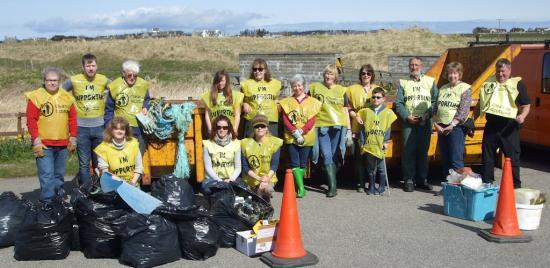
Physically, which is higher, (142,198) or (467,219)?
(142,198)

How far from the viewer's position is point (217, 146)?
7234 mm

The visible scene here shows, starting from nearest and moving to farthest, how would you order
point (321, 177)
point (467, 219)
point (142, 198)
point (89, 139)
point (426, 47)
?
point (142, 198), point (467, 219), point (89, 139), point (321, 177), point (426, 47)

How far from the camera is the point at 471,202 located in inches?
275

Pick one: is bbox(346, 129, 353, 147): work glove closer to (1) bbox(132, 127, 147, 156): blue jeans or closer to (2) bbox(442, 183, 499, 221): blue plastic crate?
(2) bbox(442, 183, 499, 221): blue plastic crate

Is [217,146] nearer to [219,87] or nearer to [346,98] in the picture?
[219,87]

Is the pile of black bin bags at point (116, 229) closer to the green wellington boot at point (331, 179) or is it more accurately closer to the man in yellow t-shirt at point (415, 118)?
the green wellington boot at point (331, 179)

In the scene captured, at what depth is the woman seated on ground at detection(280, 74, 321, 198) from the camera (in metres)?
8.05

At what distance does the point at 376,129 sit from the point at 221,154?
220 centimetres

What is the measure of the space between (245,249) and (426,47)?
43.7 metres

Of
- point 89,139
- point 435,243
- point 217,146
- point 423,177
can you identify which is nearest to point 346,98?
point 423,177

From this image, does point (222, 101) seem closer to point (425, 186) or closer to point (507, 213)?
point (425, 186)

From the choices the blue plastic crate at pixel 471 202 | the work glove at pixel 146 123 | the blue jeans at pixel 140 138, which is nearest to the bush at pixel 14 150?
the blue jeans at pixel 140 138

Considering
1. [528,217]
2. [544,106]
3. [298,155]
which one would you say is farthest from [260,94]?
[544,106]

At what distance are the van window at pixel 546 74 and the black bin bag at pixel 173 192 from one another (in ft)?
21.0
